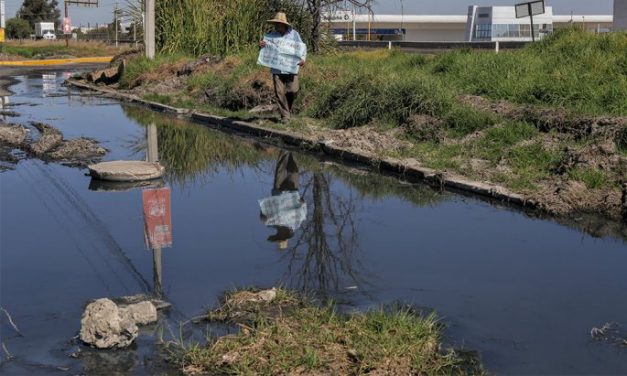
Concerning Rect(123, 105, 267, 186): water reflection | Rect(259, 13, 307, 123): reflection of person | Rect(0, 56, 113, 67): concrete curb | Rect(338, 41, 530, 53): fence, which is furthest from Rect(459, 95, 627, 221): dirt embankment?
Rect(0, 56, 113, 67): concrete curb

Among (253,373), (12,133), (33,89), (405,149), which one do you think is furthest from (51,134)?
(33,89)

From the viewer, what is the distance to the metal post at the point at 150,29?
2709 centimetres

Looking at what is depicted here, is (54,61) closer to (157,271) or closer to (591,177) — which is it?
(591,177)

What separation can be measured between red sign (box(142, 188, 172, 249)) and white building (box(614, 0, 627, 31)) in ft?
97.0

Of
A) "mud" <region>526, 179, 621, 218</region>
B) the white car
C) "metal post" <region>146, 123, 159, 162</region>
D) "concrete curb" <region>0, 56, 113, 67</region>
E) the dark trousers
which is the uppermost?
the white car

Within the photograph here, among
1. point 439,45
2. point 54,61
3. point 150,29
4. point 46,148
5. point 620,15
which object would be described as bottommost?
point 46,148

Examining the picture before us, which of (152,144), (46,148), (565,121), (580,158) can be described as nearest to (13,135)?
(46,148)

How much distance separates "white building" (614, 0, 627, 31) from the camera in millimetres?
33062

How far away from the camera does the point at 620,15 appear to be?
33.4m

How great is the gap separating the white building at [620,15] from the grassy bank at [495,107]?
46.1ft

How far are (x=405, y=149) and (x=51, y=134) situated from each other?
18.9 ft

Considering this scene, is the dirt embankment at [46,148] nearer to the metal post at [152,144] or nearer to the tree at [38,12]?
the metal post at [152,144]

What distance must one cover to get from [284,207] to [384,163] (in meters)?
2.73

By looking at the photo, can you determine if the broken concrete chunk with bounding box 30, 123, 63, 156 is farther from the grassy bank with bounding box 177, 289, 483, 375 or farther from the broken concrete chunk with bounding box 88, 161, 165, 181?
the grassy bank with bounding box 177, 289, 483, 375
